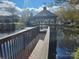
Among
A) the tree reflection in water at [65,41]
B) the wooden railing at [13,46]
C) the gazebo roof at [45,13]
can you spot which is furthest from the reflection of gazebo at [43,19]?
the wooden railing at [13,46]

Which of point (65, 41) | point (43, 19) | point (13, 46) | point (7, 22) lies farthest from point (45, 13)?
point (13, 46)

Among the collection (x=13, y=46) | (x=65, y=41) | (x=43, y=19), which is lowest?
(x=65, y=41)

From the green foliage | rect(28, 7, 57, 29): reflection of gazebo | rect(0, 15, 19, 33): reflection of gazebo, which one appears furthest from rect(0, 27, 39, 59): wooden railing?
rect(0, 15, 19, 33): reflection of gazebo

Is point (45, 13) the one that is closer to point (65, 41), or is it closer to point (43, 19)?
point (43, 19)

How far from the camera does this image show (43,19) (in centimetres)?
650

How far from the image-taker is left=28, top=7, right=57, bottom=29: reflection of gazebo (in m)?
6.20

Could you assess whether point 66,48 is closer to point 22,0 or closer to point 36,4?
point 36,4

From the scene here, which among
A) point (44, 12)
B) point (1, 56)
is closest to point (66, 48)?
point (44, 12)

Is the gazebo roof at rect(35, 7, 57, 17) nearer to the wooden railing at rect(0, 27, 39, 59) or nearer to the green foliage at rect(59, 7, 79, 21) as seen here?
the green foliage at rect(59, 7, 79, 21)

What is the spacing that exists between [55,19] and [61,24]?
0.32 m

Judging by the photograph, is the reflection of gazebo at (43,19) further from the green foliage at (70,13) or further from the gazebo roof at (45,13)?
the green foliage at (70,13)

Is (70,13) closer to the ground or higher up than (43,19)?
higher up

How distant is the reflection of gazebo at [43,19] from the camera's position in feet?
20.3

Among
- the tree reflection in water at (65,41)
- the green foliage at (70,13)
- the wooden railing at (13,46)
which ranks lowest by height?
the tree reflection in water at (65,41)
